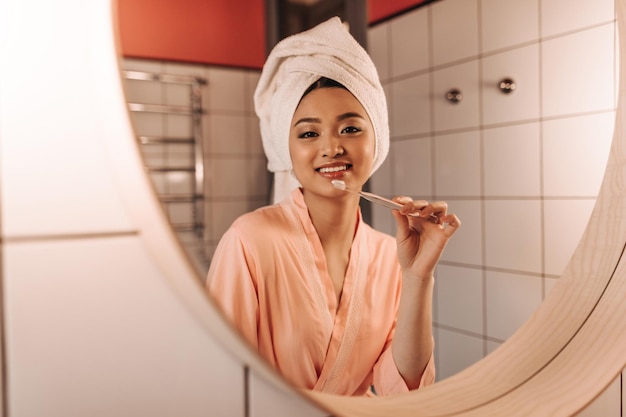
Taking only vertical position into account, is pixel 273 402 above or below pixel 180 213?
below

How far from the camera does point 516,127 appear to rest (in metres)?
0.83

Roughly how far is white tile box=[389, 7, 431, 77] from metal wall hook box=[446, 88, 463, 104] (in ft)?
0.19

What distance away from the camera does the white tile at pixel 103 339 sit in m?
0.36

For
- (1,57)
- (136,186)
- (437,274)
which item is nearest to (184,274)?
(136,186)

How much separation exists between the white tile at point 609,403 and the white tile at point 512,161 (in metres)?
0.33

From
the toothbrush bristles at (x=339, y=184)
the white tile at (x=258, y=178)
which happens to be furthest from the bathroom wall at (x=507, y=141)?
the white tile at (x=258, y=178)

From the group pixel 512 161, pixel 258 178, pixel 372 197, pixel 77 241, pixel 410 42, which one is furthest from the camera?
pixel 512 161

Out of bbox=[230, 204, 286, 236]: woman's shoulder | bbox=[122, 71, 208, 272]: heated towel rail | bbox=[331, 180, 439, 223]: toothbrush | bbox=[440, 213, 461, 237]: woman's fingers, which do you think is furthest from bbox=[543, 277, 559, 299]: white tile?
bbox=[122, 71, 208, 272]: heated towel rail

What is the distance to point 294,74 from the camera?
0.50 meters

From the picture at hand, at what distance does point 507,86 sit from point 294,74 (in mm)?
471

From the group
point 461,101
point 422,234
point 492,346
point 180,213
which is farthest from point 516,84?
point 180,213

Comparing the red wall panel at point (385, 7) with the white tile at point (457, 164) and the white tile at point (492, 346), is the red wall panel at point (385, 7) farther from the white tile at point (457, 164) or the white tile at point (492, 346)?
the white tile at point (492, 346)

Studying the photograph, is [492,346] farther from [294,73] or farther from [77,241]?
[77,241]

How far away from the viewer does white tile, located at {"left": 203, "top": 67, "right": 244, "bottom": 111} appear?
454 millimetres
